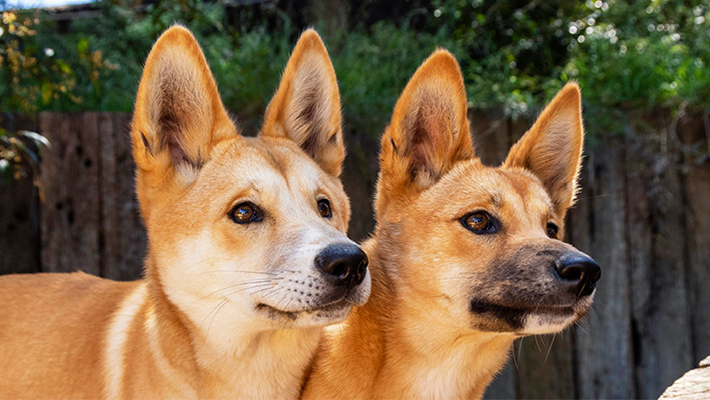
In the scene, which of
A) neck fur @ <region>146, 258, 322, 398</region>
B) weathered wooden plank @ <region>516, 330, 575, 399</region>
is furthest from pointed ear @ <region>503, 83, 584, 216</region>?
weathered wooden plank @ <region>516, 330, 575, 399</region>

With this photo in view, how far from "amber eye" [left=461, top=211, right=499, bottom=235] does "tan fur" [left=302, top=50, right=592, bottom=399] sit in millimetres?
32

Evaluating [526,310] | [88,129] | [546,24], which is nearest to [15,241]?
[88,129]

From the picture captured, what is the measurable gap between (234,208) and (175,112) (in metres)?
0.65

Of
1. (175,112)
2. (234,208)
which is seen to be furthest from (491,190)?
(175,112)

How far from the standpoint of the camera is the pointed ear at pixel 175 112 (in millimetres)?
3146

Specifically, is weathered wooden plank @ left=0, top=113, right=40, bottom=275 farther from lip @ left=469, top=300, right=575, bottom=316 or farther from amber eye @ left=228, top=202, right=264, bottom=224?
lip @ left=469, top=300, right=575, bottom=316

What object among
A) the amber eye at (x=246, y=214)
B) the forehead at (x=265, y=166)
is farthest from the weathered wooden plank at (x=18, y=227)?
the amber eye at (x=246, y=214)

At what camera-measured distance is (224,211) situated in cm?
299

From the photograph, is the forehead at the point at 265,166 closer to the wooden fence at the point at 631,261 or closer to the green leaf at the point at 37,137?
the green leaf at the point at 37,137

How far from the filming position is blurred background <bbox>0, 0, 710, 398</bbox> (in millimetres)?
5066

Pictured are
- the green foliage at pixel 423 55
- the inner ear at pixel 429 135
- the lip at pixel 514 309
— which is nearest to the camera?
the lip at pixel 514 309

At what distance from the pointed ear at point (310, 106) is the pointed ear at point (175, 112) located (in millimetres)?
372

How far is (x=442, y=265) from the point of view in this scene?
10.2 feet

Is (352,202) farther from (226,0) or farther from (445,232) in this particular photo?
(226,0)
